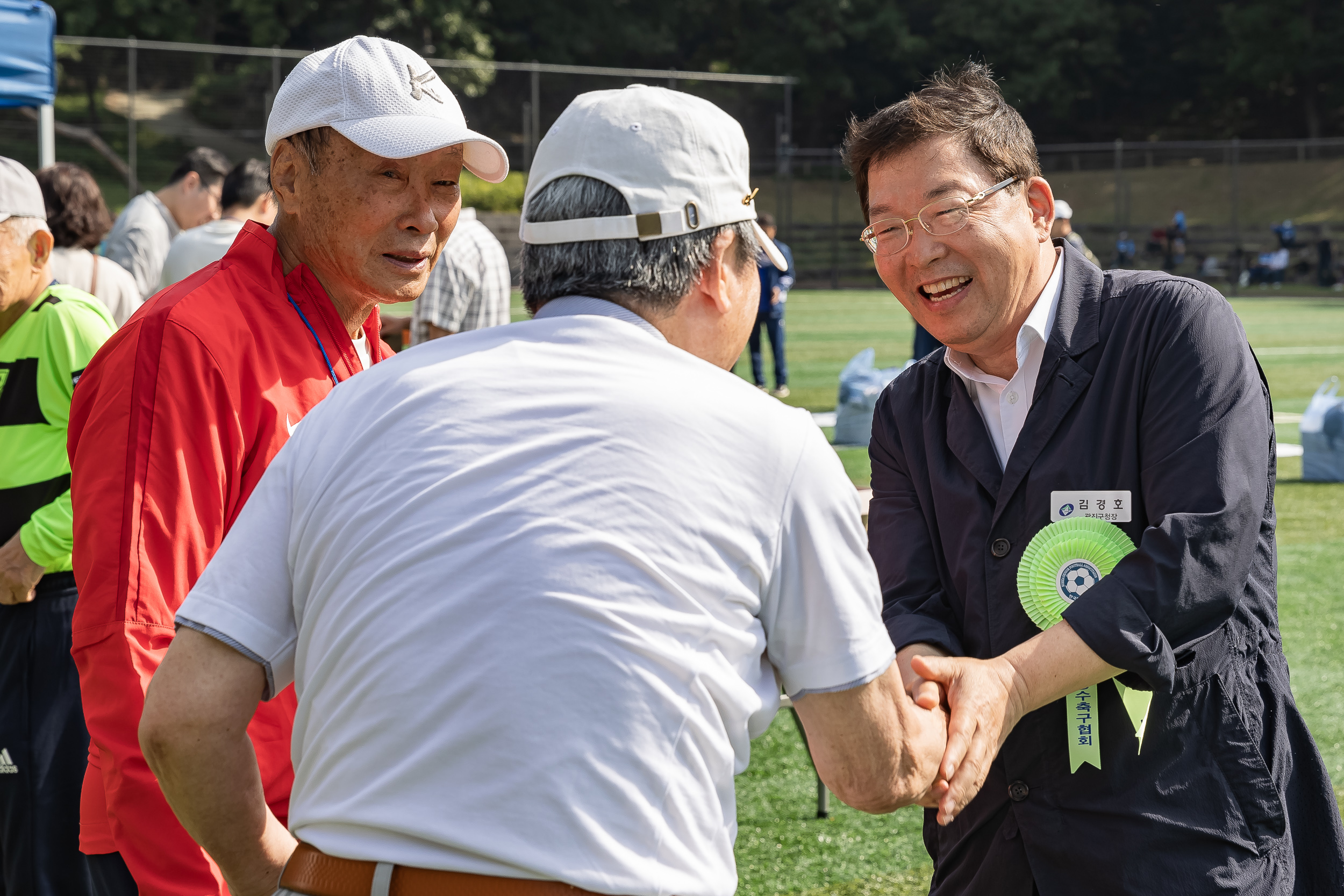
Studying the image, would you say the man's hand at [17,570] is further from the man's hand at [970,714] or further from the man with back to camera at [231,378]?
the man's hand at [970,714]

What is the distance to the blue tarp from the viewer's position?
6.93 metres

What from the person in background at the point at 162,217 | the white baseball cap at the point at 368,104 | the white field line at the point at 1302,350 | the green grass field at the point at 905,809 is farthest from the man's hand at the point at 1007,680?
the white field line at the point at 1302,350

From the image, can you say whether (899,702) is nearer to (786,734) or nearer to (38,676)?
(38,676)

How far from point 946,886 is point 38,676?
2496 mm

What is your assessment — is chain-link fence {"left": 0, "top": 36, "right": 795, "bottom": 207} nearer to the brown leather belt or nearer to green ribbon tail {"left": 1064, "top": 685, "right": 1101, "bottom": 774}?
green ribbon tail {"left": 1064, "top": 685, "right": 1101, "bottom": 774}

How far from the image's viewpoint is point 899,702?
154cm

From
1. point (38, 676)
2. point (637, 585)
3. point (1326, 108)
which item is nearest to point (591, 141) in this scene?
point (637, 585)

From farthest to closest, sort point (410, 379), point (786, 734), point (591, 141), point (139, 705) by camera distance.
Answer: point (786, 734) → point (139, 705) → point (591, 141) → point (410, 379)

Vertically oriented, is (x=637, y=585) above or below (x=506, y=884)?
above

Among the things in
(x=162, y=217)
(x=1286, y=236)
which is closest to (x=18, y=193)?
(x=162, y=217)

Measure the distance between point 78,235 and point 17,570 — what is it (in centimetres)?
312

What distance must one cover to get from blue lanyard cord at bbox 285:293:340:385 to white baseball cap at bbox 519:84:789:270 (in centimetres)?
74

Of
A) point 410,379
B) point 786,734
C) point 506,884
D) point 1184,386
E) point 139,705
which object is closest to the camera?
point 506,884

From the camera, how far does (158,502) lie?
1919mm
